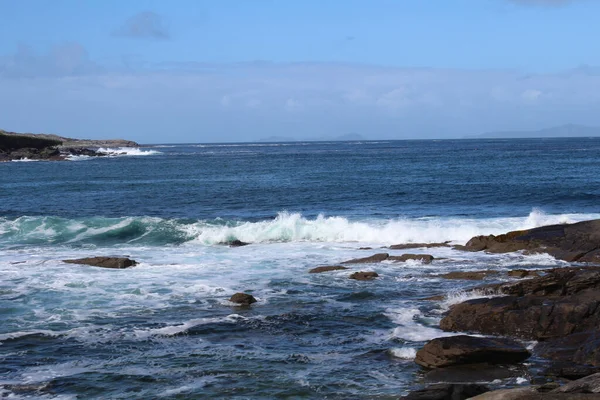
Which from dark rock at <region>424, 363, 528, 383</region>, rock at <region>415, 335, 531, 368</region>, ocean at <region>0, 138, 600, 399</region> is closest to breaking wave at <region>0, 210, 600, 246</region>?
ocean at <region>0, 138, 600, 399</region>

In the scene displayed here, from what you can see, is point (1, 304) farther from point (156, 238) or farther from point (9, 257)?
point (156, 238)

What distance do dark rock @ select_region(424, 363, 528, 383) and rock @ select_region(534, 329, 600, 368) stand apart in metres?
1.02

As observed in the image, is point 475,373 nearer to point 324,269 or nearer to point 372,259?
point 324,269

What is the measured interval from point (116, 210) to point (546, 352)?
36.3m

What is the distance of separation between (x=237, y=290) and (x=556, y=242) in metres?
13.2

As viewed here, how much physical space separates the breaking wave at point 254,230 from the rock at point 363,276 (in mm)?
10093

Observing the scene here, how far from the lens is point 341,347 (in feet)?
53.0

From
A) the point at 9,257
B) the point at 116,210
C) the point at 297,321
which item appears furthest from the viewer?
the point at 116,210

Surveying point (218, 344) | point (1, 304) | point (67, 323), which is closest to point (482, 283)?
point (218, 344)

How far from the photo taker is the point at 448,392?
40.2 feet

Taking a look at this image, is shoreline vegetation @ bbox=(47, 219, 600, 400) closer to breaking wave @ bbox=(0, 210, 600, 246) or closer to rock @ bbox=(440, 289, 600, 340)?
rock @ bbox=(440, 289, 600, 340)

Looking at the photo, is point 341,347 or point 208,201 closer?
point 341,347

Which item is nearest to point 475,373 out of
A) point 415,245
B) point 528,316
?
point 528,316

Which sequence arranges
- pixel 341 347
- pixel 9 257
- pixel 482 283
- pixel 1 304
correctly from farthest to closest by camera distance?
1. pixel 9 257
2. pixel 482 283
3. pixel 1 304
4. pixel 341 347
